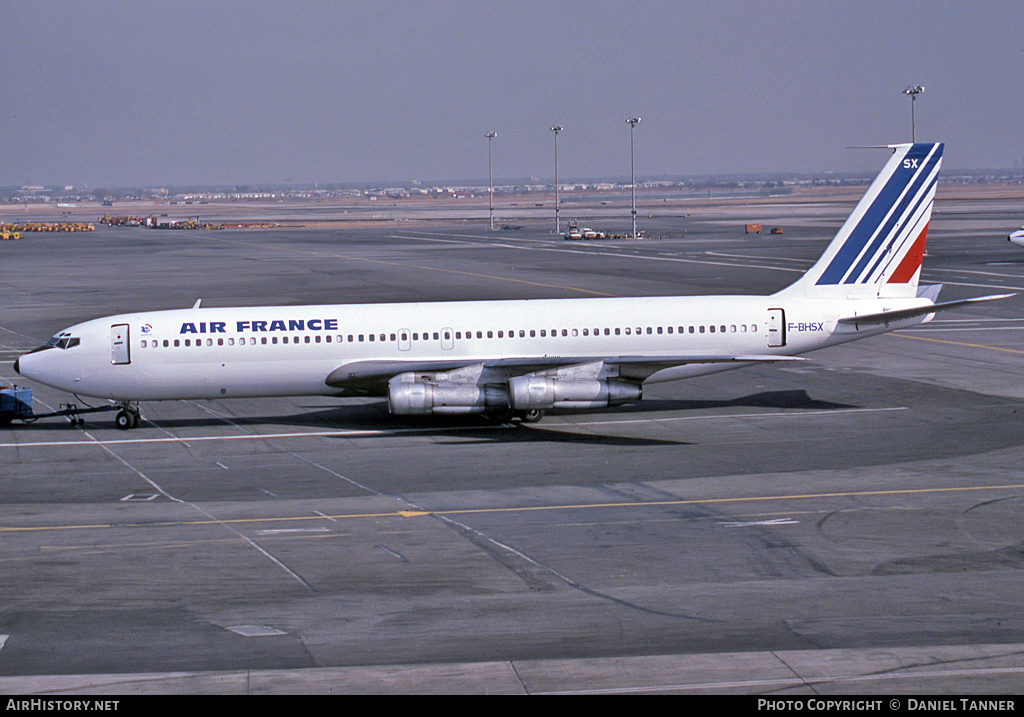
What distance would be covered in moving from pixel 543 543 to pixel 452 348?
1493 centimetres

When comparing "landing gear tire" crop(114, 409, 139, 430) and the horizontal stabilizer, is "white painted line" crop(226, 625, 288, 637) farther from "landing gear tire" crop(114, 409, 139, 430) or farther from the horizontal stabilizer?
the horizontal stabilizer

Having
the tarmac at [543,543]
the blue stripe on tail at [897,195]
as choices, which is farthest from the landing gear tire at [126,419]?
the blue stripe on tail at [897,195]

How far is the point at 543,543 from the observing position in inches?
1040

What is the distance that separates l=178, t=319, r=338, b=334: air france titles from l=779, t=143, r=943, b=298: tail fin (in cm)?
1721

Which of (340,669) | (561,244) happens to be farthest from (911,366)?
(561,244)

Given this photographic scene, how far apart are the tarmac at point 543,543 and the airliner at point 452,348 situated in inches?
64.3

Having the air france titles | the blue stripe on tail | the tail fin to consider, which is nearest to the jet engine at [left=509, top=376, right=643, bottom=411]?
the air france titles

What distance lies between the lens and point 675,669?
1855 cm

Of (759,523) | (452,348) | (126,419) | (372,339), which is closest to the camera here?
(759,523)

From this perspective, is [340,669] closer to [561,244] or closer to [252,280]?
[252,280]

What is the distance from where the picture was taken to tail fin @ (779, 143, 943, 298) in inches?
1698

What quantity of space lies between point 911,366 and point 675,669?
37.3 meters

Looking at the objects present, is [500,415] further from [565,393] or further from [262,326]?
[262,326]

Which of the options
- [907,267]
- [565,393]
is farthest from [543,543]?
[907,267]
